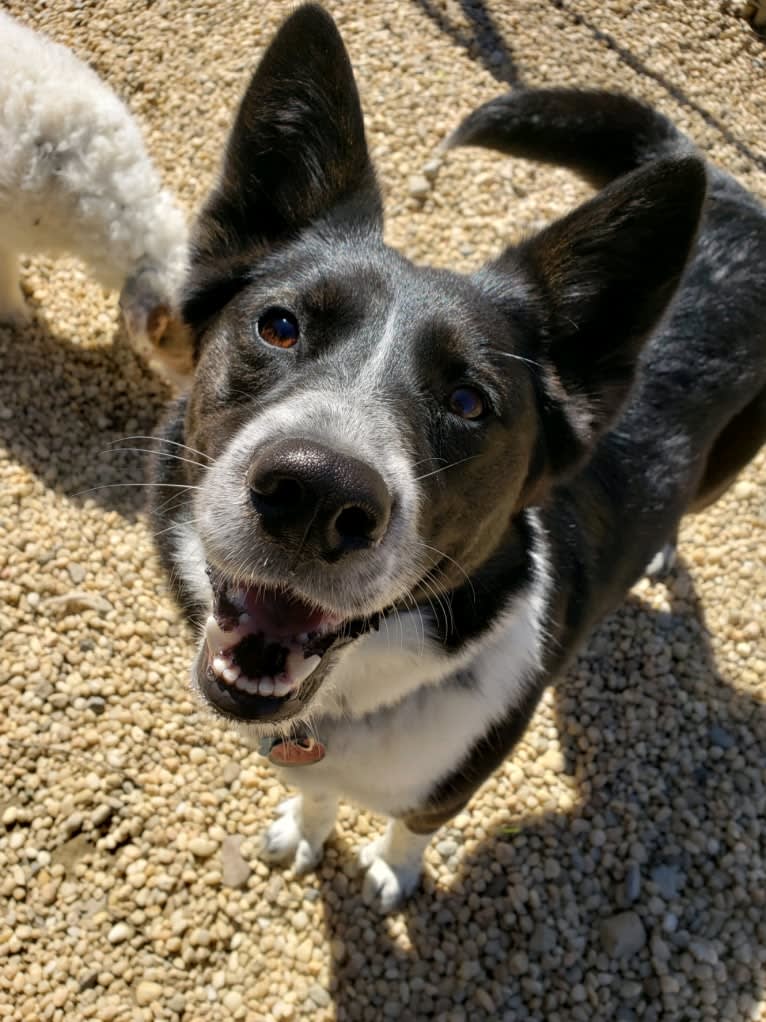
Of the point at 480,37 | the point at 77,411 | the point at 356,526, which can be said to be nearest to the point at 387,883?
the point at 356,526

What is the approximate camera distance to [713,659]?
141 inches

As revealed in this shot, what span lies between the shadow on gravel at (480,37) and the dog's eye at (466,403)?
3831mm

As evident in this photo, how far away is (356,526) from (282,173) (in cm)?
112

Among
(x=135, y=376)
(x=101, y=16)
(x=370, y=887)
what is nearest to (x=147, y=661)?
(x=370, y=887)

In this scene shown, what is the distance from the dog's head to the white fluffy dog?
1525mm

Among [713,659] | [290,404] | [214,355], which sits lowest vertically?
[713,659]

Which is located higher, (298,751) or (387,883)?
(298,751)

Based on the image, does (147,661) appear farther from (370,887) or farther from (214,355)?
(214,355)

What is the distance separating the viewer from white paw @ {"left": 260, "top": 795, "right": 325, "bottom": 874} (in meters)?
2.91

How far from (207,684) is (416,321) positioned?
2.99 feet

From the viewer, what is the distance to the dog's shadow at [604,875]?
2818 mm

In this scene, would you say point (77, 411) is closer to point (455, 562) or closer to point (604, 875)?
point (455, 562)

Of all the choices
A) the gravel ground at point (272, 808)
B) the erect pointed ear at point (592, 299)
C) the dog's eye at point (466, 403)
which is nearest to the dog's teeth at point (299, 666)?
the dog's eye at point (466, 403)

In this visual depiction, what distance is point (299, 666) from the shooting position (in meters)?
1.76
